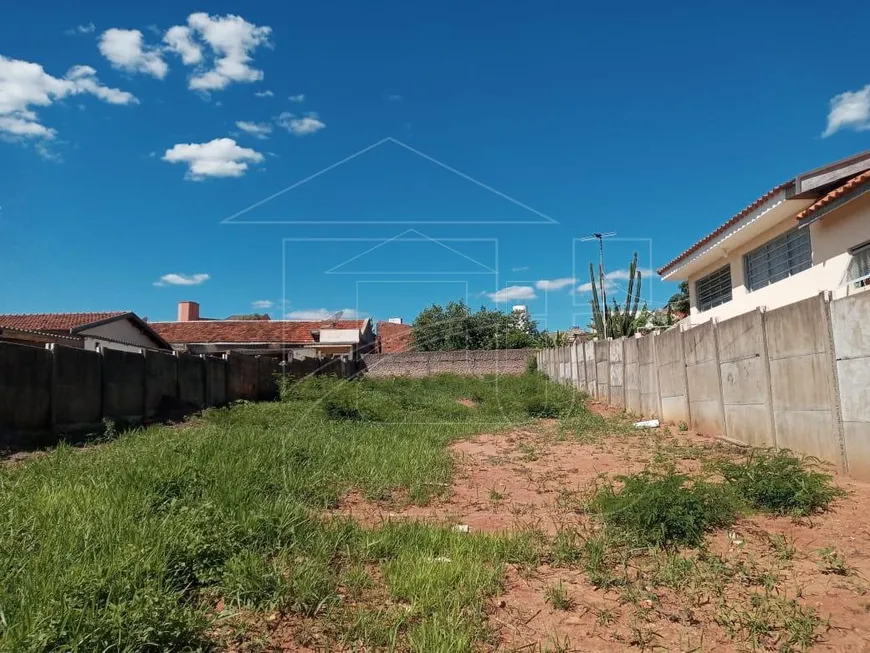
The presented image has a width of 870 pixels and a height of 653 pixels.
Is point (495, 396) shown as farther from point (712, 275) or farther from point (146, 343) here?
point (146, 343)

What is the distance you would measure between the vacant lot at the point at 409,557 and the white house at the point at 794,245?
4.57m

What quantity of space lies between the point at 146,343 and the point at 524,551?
23205 millimetres

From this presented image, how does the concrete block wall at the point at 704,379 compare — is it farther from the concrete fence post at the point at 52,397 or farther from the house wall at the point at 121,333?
the house wall at the point at 121,333

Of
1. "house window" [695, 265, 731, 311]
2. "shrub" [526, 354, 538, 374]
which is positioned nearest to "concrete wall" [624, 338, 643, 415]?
"house window" [695, 265, 731, 311]

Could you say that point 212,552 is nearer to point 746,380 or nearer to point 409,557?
point 409,557

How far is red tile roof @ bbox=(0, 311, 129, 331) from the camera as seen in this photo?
22.6 m

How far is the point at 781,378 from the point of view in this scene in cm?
640

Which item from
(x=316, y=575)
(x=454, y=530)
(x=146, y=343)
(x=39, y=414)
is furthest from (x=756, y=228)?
(x=146, y=343)

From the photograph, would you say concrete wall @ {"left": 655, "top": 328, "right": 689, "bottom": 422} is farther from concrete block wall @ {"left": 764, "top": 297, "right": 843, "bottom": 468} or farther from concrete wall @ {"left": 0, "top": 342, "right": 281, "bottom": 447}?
concrete wall @ {"left": 0, "top": 342, "right": 281, "bottom": 447}

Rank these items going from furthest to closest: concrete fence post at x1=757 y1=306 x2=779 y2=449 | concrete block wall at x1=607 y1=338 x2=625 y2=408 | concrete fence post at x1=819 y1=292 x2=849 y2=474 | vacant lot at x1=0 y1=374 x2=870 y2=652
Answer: concrete block wall at x1=607 y1=338 x2=625 y2=408, concrete fence post at x1=757 y1=306 x2=779 y2=449, concrete fence post at x1=819 y1=292 x2=849 y2=474, vacant lot at x1=0 y1=374 x2=870 y2=652

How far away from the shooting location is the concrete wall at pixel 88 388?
726 centimetres

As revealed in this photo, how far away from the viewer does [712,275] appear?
15.5m

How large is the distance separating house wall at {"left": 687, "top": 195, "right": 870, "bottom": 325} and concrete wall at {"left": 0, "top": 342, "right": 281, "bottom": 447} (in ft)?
33.8

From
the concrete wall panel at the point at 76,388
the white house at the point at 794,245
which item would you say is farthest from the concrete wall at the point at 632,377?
the concrete wall panel at the point at 76,388
